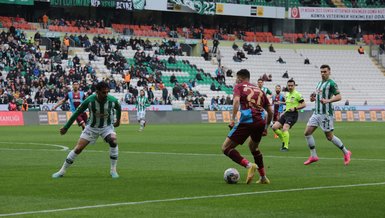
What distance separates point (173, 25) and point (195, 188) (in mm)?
70469

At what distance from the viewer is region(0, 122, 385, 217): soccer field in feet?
42.6

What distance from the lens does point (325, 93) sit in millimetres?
22766

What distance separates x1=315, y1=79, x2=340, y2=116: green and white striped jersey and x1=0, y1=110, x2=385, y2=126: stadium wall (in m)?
34.2

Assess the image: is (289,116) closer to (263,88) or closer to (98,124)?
(263,88)

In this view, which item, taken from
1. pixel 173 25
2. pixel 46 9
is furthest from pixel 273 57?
pixel 46 9

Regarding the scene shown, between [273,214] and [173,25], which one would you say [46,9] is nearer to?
[173,25]

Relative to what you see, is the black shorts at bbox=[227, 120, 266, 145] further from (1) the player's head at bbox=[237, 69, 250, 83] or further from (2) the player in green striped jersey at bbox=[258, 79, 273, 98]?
(2) the player in green striped jersey at bbox=[258, 79, 273, 98]

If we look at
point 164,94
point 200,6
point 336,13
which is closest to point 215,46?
point 200,6

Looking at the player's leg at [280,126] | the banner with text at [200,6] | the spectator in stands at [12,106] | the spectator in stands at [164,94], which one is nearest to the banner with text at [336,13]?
the banner with text at [200,6]

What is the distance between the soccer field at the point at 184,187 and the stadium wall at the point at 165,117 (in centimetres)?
2759

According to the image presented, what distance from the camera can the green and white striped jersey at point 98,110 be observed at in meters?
18.6

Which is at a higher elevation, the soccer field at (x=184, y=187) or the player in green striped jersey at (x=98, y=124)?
the player in green striped jersey at (x=98, y=124)

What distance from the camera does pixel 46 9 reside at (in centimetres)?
7731

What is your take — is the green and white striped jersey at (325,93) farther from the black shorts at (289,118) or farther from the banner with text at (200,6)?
the banner with text at (200,6)
